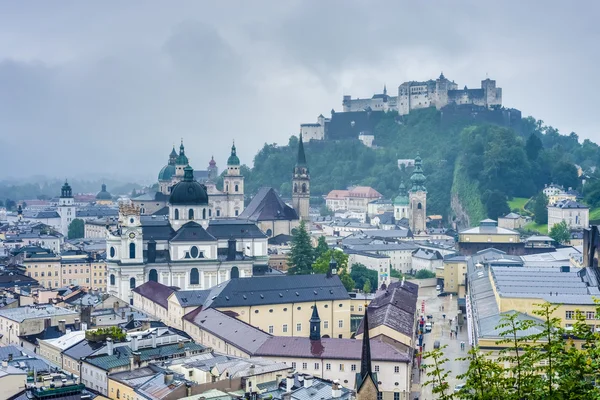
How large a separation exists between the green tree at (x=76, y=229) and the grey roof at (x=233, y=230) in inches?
2179

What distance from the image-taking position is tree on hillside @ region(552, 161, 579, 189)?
111 m

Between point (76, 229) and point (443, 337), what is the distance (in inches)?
3132

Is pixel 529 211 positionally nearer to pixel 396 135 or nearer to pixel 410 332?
pixel 396 135

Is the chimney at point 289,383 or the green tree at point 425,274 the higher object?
the chimney at point 289,383

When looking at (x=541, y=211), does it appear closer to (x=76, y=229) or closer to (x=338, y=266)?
(x=338, y=266)

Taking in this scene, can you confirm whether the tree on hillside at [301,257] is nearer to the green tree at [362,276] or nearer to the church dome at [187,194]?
the green tree at [362,276]

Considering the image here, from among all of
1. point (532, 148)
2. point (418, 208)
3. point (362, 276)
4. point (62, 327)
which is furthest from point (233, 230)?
point (532, 148)

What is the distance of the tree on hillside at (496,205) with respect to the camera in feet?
340

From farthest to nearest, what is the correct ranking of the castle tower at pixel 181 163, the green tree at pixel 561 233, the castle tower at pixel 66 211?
the castle tower at pixel 66 211
the castle tower at pixel 181 163
the green tree at pixel 561 233

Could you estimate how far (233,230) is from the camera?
71.6 meters

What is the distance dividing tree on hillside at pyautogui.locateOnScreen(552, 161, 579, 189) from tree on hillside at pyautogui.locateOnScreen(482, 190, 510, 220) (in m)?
9.93

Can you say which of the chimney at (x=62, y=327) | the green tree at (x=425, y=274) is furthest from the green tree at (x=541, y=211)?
the chimney at (x=62, y=327)

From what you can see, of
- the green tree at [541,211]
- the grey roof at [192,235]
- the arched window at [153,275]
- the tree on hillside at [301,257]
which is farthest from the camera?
the green tree at [541,211]

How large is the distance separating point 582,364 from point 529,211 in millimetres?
95392
